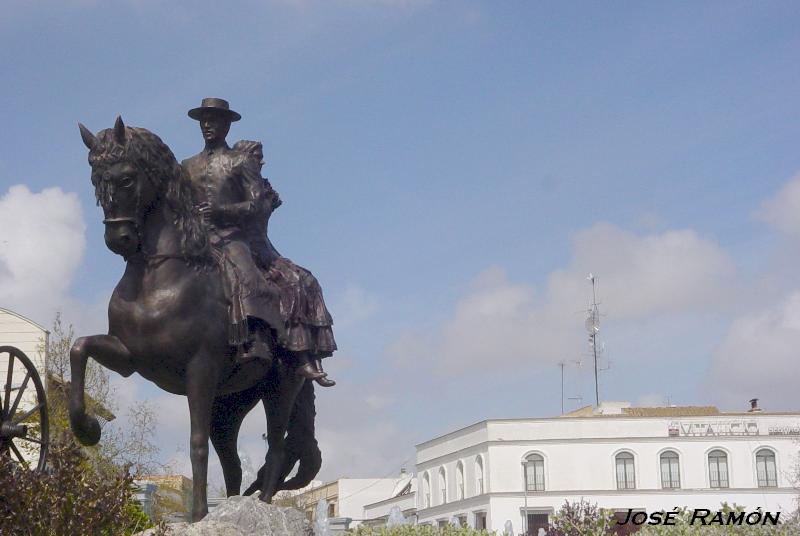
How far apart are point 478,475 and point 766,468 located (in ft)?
56.9

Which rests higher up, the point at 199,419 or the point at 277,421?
the point at 277,421

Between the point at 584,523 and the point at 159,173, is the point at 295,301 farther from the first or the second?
the point at 584,523

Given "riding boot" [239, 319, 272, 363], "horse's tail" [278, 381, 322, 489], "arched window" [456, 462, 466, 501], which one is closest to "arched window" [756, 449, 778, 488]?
"arched window" [456, 462, 466, 501]

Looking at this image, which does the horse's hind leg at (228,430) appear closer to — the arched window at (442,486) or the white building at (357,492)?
the arched window at (442,486)

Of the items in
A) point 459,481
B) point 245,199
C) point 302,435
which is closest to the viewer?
point 245,199

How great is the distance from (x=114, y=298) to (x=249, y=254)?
1.11 meters

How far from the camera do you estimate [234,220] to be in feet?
29.9

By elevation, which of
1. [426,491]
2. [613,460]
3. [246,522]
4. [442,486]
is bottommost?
[246,522]

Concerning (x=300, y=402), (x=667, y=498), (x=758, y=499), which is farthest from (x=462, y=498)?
(x=300, y=402)

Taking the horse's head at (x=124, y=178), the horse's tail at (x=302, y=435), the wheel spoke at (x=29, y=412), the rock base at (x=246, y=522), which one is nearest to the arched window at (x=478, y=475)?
the wheel spoke at (x=29, y=412)

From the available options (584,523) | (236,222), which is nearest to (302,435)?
(236,222)

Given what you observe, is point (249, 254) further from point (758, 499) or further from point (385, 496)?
point (385, 496)

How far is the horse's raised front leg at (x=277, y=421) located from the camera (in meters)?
9.30

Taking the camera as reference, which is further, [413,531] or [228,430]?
[413,531]
